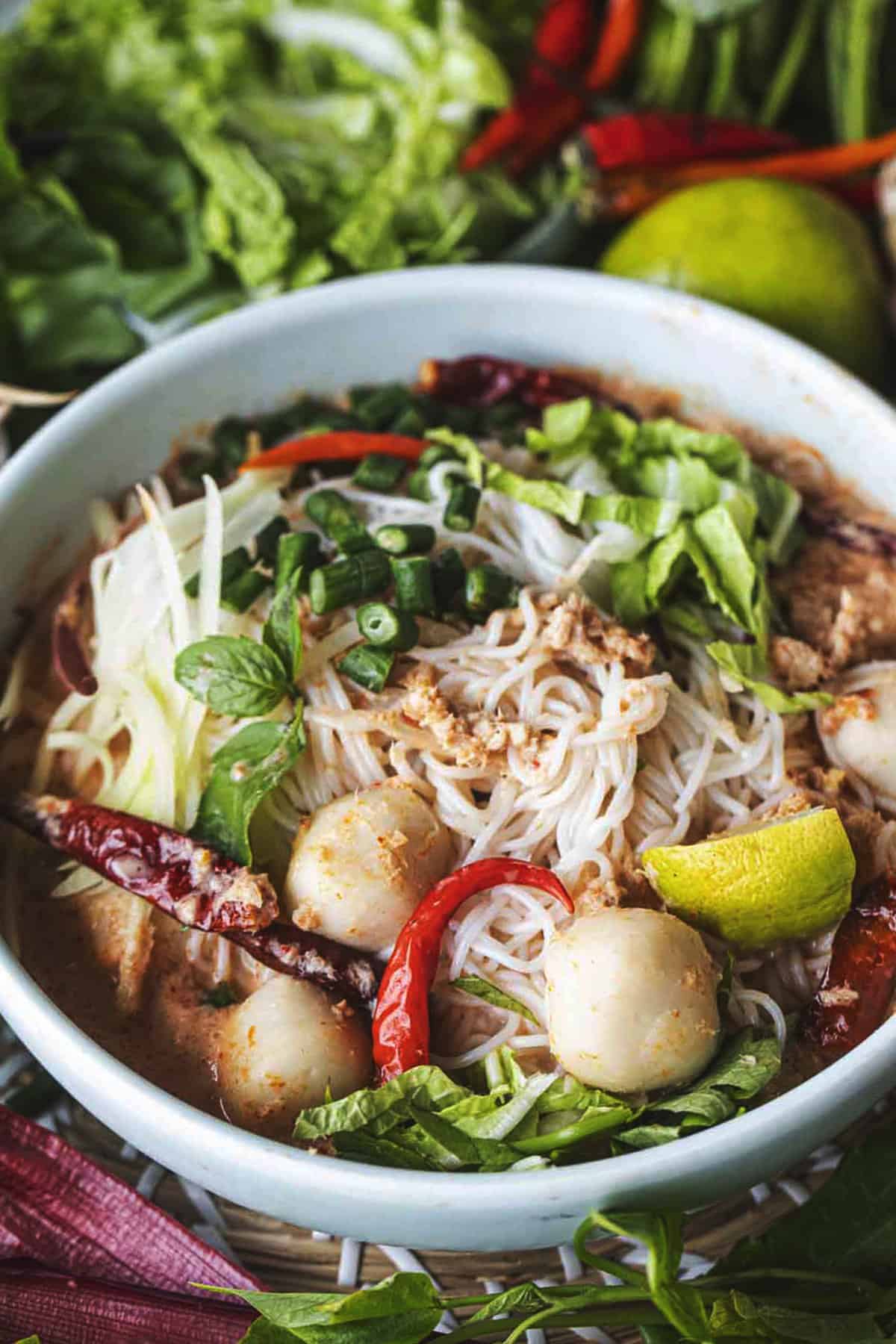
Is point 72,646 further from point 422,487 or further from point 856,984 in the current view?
point 856,984

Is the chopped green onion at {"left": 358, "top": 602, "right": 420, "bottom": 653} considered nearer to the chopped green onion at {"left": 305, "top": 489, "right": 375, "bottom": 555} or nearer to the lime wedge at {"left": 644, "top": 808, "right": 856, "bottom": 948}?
the chopped green onion at {"left": 305, "top": 489, "right": 375, "bottom": 555}

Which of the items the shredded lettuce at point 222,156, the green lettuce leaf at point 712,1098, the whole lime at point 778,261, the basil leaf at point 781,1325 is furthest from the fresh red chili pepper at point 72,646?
the whole lime at point 778,261

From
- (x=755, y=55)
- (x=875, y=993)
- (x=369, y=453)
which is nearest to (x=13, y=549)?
(x=369, y=453)

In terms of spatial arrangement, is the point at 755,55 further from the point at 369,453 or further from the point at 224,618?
the point at 224,618

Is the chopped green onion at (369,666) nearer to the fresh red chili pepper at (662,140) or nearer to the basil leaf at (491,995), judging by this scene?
the basil leaf at (491,995)

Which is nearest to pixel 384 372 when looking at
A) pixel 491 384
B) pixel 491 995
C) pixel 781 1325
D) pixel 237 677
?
pixel 491 384

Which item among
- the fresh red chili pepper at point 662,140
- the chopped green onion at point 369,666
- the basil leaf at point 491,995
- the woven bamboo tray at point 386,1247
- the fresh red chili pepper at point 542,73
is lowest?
the woven bamboo tray at point 386,1247
